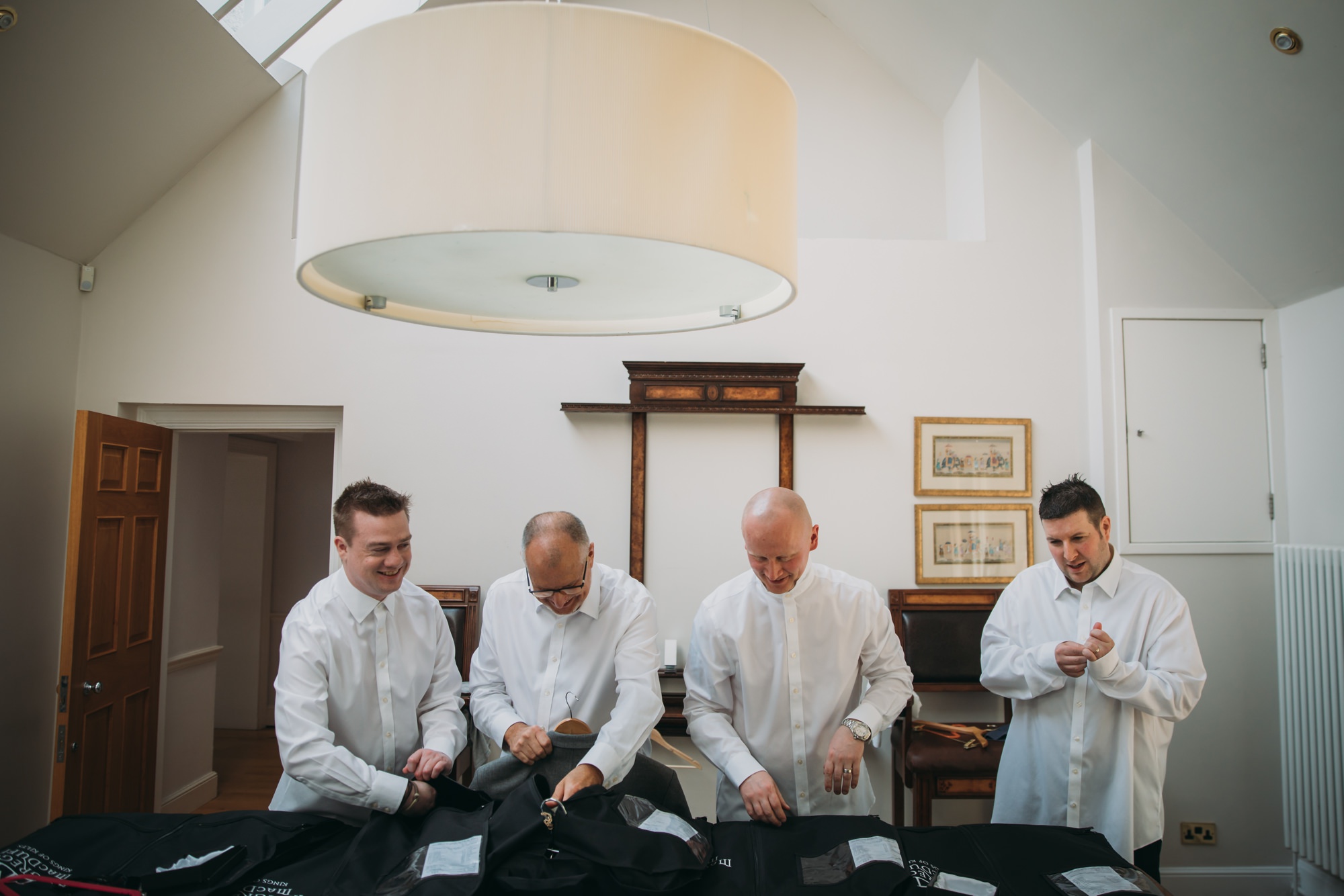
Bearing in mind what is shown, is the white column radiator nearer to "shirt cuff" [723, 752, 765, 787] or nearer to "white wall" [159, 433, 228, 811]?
"shirt cuff" [723, 752, 765, 787]

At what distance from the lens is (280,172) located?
4.21m

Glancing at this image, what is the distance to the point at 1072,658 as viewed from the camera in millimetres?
2268

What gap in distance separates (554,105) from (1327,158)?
10.9 ft

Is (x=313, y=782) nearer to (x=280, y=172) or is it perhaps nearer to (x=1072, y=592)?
(x=1072, y=592)

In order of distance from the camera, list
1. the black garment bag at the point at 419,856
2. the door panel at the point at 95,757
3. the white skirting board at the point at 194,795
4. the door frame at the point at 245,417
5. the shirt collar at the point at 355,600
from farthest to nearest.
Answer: the white skirting board at the point at 194,795 → the door frame at the point at 245,417 → the door panel at the point at 95,757 → the shirt collar at the point at 355,600 → the black garment bag at the point at 419,856

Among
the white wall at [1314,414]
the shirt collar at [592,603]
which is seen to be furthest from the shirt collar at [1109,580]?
the white wall at [1314,414]

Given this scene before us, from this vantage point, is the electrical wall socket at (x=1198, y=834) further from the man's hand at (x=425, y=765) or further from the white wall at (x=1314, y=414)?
the man's hand at (x=425, y=765)

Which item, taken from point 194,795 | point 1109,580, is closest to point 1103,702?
point 1109,580

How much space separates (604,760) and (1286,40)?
3.23 m

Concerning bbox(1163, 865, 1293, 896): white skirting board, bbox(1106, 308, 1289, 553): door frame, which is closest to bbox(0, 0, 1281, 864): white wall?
bbox(1106, 308, 1289, 553): door frame

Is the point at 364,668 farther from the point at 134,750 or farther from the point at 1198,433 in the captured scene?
the point at 1198,433

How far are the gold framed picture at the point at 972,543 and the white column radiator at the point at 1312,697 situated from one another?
1.07m

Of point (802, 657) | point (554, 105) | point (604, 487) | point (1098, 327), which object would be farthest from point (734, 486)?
point (554, 105)

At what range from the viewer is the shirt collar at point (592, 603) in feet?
8.10
